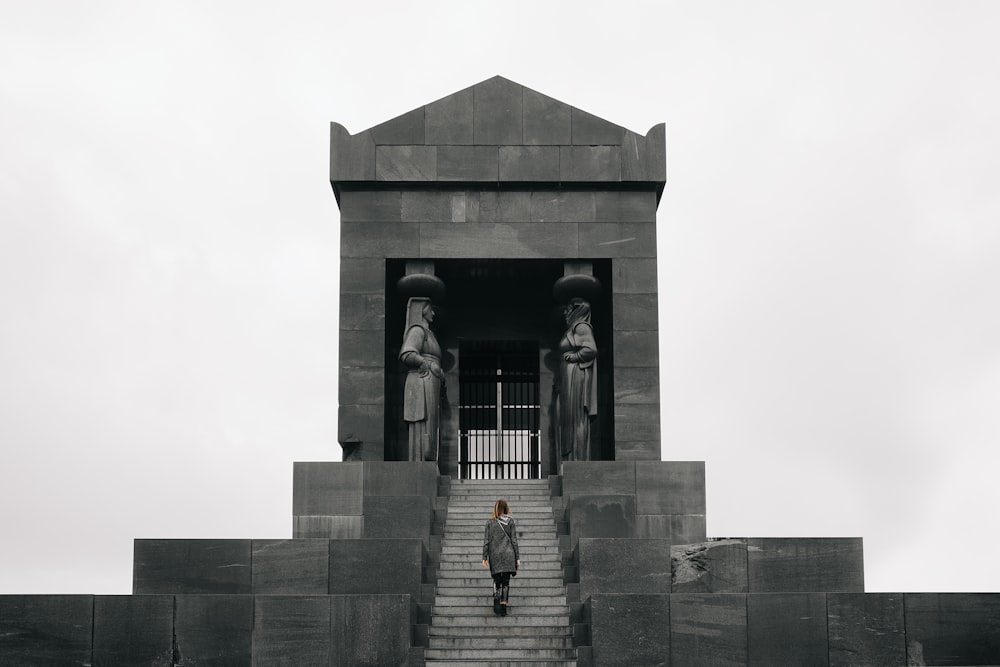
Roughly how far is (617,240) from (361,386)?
18.0 feet

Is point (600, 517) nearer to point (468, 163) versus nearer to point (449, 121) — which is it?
point (468, 163)

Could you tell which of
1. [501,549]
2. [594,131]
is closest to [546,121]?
[594,131]

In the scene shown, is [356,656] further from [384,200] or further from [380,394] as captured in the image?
[384,200]

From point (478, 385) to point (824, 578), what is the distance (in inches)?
429

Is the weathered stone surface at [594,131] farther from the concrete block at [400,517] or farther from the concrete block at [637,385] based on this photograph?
the concrete block at [400,517]

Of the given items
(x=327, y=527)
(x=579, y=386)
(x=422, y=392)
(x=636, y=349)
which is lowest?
(x=327, y=527)

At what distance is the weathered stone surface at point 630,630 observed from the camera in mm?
Result: 21703

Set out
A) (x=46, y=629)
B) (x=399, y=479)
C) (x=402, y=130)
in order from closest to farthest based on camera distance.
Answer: (x=46, y=629) → (x=399, y=479) → (x=402, y=130)

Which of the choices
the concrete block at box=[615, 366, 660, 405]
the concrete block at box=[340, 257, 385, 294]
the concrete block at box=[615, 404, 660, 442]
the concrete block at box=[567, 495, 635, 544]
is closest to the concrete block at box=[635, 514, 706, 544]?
the concrete block at box=[567, 495, 635, 544]

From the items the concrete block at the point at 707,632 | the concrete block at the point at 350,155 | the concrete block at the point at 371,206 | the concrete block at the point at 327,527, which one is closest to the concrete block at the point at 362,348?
the concrete block at the point at 371,206

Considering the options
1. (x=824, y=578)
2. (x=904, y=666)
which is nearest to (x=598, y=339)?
(x=824, y=578)

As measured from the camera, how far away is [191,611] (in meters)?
21.9

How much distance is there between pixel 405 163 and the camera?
30.9m

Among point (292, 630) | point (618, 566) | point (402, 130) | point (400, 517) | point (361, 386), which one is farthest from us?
point (402, 130)
